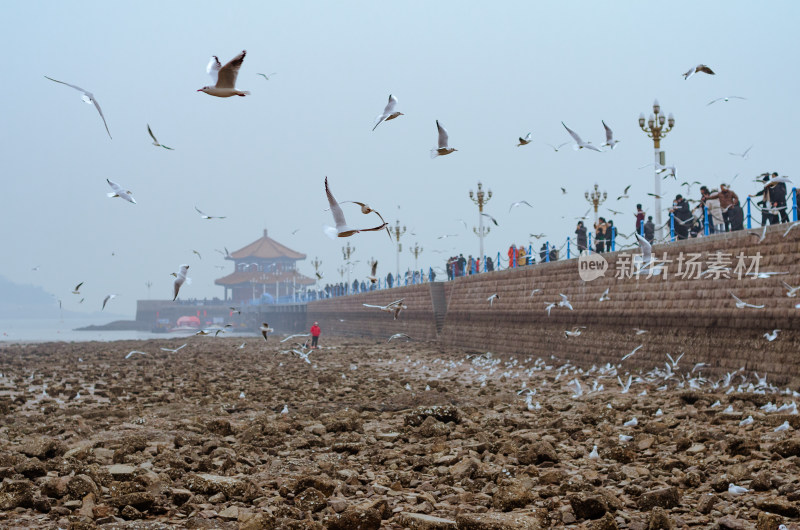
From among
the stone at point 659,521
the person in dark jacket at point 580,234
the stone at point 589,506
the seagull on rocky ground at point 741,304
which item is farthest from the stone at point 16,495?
the person in dark jacket at point 580,234

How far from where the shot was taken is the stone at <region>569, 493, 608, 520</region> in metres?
4.89

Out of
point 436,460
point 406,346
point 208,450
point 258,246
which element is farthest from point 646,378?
point 258,246

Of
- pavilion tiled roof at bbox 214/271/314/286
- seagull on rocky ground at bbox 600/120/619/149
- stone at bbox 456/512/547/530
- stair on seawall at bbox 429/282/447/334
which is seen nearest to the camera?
stone at bbox 456/512/547/530

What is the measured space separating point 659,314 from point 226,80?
472 inches

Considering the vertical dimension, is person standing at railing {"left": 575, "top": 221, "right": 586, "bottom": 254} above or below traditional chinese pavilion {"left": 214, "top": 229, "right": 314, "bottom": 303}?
below

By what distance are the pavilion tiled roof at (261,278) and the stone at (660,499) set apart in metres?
105

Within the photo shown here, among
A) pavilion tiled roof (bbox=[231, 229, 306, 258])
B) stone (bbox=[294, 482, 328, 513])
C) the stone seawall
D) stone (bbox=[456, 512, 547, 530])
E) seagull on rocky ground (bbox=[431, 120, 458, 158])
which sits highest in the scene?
pavilion tiled roof (bbox=[231, 229, 306, 258])

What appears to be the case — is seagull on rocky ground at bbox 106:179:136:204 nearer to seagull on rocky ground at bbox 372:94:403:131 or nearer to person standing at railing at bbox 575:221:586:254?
seagull on rocky ground at bbox 372:94:403:131

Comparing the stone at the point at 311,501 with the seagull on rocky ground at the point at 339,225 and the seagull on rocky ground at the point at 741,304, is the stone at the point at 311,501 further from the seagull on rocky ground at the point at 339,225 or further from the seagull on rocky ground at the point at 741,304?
the seagull on rocky ground at the point at 741,304

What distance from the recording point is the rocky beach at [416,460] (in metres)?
5.02

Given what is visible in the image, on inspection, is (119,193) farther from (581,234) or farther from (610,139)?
(581,234)

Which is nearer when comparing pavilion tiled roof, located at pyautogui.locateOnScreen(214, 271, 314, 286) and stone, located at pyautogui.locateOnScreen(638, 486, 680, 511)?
stone, located at pyautogui.locateOnScreen(638, 486, 680, 511)

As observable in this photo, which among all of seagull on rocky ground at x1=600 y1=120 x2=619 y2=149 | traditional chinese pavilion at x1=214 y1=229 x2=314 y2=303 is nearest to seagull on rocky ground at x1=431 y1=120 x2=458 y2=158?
seagull on rocky ground at x1=600 y1=120 x2=619 y2=149

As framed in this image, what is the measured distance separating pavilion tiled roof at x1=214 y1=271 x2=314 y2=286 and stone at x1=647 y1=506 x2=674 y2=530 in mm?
105871
